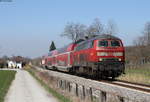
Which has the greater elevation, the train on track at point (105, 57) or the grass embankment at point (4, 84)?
the train on track at point (105, 57)

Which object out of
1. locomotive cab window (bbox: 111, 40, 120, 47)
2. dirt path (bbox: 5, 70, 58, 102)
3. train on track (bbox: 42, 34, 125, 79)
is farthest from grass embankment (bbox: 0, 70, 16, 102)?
locomotive cab window (bbox: 111, 40, 120, 47)

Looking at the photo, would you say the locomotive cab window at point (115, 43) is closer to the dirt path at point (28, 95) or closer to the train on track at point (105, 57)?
the train on track at point (105, 57)

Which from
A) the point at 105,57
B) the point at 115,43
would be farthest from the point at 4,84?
the point at 115,43

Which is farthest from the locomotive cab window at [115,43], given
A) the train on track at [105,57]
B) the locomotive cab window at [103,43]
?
the locomotive cab window at [103,43]

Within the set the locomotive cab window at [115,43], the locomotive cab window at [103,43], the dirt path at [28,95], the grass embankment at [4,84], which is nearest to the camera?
the dirt path at [28,95]

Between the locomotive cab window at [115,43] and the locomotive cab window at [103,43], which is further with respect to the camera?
the locomotive cab window at [115,43]

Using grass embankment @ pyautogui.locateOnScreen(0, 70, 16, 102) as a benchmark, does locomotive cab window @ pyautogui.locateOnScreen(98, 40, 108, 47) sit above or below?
above

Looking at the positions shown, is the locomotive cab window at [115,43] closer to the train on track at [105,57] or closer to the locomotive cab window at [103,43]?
the train on track at [105,57]

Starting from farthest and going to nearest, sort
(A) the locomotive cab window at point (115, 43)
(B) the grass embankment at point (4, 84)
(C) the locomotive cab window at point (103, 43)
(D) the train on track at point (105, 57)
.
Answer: (A) the locomotive cab window at point (115, 43) < (C) the locomotive cab window at point (103, 43) < (D) the train on track at point (105, 57) < (B) the grass embankment at point (4, 84)

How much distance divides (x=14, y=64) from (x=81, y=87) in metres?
160

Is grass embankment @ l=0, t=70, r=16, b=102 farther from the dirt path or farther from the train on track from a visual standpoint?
the train on track

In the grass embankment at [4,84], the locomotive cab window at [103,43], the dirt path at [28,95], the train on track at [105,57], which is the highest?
the locomotive cab window at [103,43]

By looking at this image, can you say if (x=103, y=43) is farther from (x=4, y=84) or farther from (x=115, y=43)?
(x=4, y=84)

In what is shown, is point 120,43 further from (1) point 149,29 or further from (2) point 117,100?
(1) point 149,29
